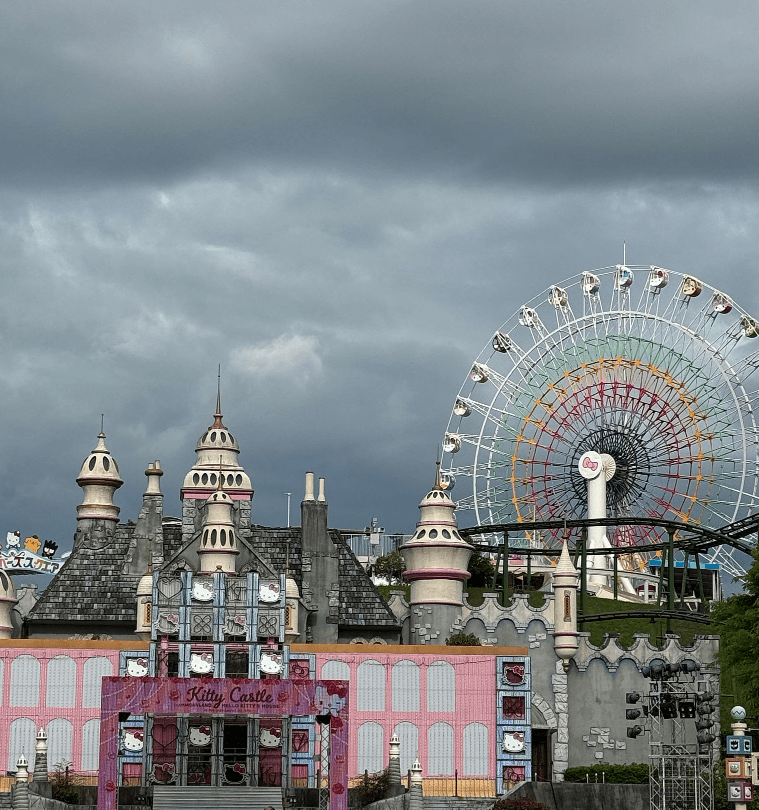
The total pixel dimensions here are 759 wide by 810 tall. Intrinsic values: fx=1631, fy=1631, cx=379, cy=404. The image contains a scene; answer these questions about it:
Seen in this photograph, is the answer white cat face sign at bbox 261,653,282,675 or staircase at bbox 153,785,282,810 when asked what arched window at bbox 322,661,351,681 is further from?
staircase at bbox 153,785,282,810

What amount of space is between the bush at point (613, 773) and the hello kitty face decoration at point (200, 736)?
15828 mm

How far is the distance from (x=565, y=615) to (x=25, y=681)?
79.4 ft

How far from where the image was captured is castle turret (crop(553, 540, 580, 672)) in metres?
73.9

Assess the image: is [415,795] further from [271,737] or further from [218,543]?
[218,543]

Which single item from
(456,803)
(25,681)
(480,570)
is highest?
(480,570)

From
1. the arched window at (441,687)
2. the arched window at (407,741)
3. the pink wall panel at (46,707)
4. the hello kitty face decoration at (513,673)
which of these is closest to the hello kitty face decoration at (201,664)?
the pink wall panel at (46,707)

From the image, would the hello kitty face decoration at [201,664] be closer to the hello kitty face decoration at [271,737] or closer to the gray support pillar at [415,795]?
the hello kitty face decoration at [271,737]

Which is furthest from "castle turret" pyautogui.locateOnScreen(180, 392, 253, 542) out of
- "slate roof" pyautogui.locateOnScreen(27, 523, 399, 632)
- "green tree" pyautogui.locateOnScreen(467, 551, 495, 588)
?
"green tree" pyautogui.locateOnScreen(467, 551, 495, 588)

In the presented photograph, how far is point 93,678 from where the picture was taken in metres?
70.1

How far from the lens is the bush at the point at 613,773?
68438 millimetres

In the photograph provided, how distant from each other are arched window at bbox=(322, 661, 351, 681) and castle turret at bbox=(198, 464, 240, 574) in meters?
7.83

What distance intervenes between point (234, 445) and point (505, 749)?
27253mm

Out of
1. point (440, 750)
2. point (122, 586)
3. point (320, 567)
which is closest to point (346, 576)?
point (320, 567)

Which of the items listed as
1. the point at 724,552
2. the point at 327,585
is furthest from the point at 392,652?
the point at 724,552
